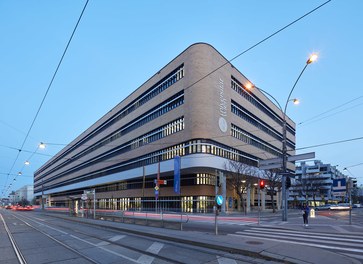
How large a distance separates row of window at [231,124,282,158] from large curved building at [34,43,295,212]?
19cm

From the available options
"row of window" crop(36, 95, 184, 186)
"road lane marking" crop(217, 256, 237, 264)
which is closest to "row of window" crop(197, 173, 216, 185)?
"row of window" crop(36, 95, 184, 186)

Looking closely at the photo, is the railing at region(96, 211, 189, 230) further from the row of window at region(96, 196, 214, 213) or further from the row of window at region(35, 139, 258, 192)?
the row of window at region(35, 139, 258, 192)

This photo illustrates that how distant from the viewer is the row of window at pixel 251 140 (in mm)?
55625

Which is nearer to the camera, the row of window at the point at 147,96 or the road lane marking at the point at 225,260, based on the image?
the road lane marking at the point at 225,260

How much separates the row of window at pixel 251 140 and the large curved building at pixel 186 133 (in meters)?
0.19

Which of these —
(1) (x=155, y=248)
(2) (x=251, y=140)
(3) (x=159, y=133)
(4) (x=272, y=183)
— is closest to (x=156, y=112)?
(3) (x=159, y=133)

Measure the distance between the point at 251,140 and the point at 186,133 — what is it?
2068 centimetres

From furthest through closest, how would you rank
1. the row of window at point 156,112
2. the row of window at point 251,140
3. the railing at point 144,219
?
the row of window at point 251,140
the row of window at point 156,112
the railing at point 144,219

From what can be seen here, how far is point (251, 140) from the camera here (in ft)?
205

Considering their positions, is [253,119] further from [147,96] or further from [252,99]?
[147,96]

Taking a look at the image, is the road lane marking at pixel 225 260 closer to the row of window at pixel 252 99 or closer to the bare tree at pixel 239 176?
the bare tree at pixel 239 176

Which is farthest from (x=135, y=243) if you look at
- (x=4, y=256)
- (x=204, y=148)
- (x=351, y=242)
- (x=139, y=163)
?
(x=139, y=163)

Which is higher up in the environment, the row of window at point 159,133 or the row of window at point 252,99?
the row of window at point 252,99

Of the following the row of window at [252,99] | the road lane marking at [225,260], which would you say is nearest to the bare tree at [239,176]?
the row of window at [252,99]
